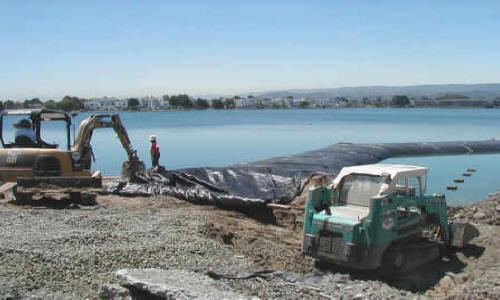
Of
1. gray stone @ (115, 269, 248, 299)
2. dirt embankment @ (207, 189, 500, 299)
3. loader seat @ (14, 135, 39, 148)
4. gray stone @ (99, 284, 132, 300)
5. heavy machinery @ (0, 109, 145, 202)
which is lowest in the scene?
dirt embankment @ (207, 189, 500, 299)

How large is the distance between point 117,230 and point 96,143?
3119 centimetres

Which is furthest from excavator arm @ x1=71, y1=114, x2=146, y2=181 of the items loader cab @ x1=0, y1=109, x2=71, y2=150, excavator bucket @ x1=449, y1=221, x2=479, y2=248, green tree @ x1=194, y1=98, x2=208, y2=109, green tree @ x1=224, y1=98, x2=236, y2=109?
green tree @ x1=224, y1=98, x2=236, y2=109

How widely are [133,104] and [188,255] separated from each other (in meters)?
160

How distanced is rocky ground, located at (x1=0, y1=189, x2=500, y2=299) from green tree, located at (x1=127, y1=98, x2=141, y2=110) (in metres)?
Result: 153

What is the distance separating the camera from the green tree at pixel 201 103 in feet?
554

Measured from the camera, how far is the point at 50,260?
273 inches

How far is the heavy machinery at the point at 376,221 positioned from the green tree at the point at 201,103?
16171 cm

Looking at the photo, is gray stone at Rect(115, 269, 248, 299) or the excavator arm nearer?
gray stone at Rect(115, 269, 248, 299)

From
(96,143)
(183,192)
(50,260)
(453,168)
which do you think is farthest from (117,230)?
(96,143)

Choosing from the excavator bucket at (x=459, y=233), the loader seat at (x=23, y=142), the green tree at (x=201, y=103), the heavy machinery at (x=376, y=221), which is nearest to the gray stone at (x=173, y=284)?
the heavy machinery at (x=376, y=221)

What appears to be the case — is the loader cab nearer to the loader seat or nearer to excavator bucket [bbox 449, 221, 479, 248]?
the loader seat

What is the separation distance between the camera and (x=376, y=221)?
24.0ft

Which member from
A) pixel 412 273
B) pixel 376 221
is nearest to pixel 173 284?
pixel 376 221

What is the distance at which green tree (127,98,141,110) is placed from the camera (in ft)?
527
